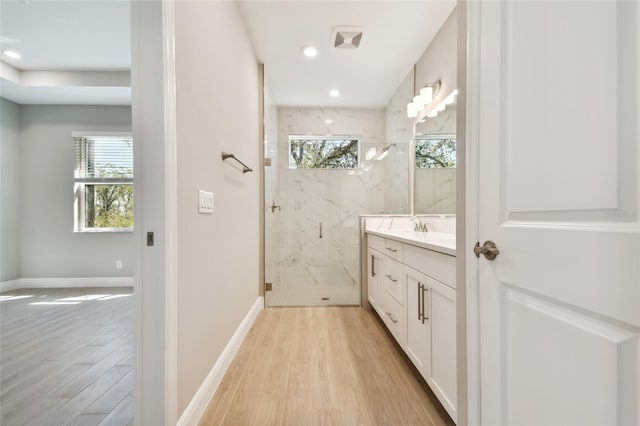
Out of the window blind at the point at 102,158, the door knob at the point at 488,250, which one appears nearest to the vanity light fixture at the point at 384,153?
the door knob at the point at 488,250

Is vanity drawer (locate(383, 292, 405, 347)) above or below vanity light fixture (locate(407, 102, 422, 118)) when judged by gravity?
below

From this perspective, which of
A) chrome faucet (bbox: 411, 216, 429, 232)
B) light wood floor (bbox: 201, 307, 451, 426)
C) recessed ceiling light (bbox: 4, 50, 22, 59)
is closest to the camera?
light wood floor (bbox: 201, 307, 451, 426)

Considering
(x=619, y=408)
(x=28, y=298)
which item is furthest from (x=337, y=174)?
(x=28, y=298)

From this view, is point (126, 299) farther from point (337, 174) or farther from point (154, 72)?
point (154, 72)

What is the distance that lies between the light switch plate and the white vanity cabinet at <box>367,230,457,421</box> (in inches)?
47.1

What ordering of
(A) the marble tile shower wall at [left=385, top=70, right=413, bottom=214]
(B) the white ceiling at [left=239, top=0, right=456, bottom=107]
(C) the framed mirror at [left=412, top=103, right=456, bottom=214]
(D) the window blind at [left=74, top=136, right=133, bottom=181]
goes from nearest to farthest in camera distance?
(B) the white ceiling at [left=239, top=0, right=456, bottom=107]
(C) the framed mirror at [left=412, top=103, right=456, bottom=214]
(A) the marble tile shower wall at [left=385, top=70, right=413, bottom=214]
(D) the window blind at [left=74, top=136, right=133, bottom=181]

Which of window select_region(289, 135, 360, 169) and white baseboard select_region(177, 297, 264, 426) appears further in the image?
window select_region(289, 135, 360, 169)

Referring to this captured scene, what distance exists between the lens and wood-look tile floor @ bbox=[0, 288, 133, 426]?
1382 millimetres

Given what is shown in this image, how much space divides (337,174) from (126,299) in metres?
3.07

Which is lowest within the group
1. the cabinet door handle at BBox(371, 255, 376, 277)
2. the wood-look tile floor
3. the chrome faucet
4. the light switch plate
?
the wood-look tile floor

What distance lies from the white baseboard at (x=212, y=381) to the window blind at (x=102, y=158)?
3.33 meters

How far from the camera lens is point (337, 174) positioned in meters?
3.37

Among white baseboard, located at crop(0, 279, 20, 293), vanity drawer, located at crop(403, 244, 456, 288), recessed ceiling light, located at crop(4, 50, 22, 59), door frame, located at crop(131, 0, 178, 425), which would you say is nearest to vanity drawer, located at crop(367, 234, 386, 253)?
vanity drawer, located at crop(403, 244, 456, 288)

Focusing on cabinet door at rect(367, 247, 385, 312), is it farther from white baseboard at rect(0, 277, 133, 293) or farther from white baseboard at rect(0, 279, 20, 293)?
white baseboard at rect(0, 279, 20, 293)
